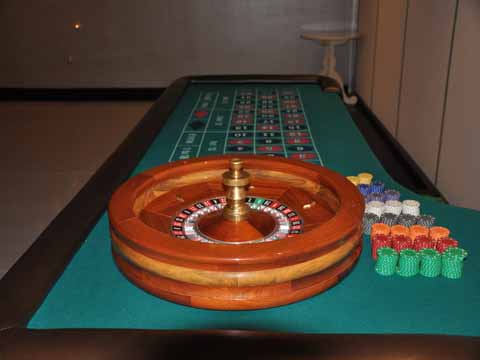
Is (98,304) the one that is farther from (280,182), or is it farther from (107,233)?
(280,182)

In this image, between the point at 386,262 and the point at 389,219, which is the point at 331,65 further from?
the point at 386,262

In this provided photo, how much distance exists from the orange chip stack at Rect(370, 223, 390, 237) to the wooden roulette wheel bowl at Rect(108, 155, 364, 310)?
14 centimetres

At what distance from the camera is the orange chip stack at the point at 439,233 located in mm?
1078

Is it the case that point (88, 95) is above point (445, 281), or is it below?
below

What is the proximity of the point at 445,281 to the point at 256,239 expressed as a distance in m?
0.38

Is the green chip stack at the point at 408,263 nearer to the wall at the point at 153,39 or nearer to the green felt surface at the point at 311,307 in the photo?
the green felt surface at the point at 311,307

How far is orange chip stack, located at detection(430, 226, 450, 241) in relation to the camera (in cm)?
108

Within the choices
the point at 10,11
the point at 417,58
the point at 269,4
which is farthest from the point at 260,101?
the point at 10,11

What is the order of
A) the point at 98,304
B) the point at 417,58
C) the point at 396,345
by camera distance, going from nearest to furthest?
1. the point at 396,345
2. the point at 98,304
3. the point at 417,58

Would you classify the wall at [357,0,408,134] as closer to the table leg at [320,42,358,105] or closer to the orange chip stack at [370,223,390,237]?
the table leg at [320,42,358,105]

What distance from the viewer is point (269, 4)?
5566 millimetres

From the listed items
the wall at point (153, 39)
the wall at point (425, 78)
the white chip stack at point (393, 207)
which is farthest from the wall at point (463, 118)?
the wall at point (153, 39)

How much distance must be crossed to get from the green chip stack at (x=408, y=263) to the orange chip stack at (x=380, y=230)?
108mm

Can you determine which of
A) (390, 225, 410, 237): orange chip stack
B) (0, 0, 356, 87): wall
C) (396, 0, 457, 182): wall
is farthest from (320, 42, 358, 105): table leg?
(390, 225, 410, 237): orange chip stack
